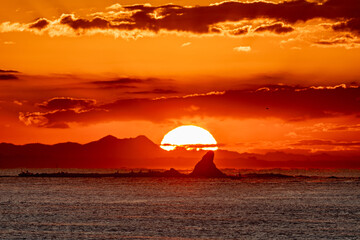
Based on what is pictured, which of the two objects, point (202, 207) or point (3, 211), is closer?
point (3, 211)

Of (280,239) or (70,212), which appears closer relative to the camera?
(280,239)

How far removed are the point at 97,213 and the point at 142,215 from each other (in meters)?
8.57

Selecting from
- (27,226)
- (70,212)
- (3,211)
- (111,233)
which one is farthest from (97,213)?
(111,233)

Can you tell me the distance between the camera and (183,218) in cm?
10362

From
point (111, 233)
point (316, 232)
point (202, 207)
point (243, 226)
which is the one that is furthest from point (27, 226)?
point (202, 207)

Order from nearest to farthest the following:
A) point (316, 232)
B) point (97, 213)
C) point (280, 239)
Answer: point (280, 239) → point (316, 232) → point (97, 213)

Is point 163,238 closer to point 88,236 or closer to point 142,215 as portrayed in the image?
point 88,236

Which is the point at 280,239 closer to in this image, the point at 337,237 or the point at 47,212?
the point at 337,237

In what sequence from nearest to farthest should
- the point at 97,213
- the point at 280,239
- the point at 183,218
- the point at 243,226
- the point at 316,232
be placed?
the point at 280,239
the point at 316,232
the point at 243,226
the point at 183,218
the point at 97,213

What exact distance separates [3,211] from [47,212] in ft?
26.0

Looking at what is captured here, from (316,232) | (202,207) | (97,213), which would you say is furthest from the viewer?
(202,207)

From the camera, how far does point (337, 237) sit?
77.6 m

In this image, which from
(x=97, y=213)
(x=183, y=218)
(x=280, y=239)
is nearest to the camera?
(x=280, y=239)

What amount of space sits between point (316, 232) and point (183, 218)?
26517 mm
